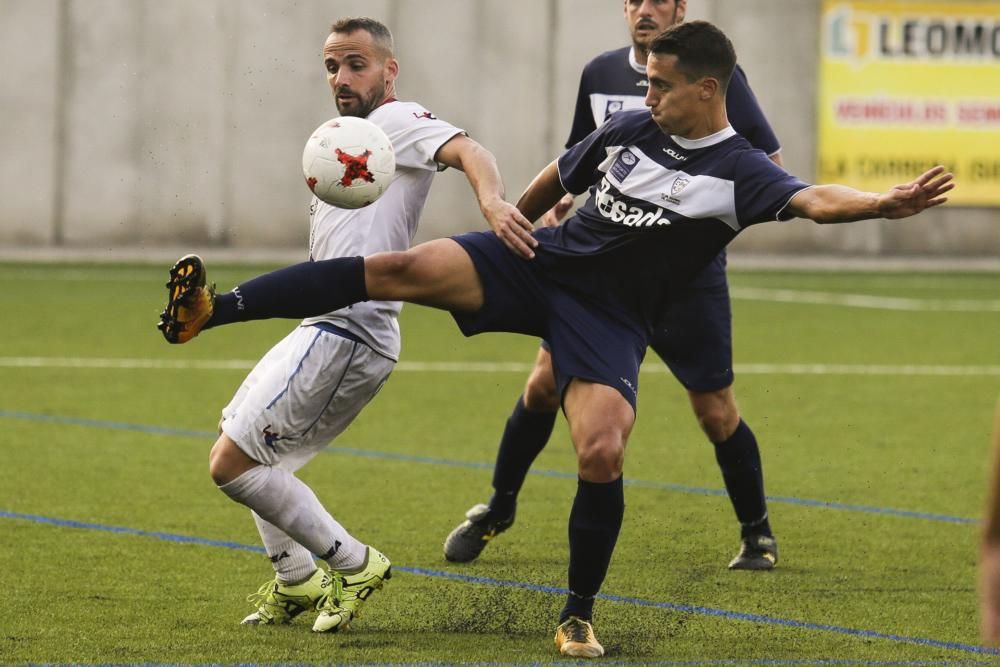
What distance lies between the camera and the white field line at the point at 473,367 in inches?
465

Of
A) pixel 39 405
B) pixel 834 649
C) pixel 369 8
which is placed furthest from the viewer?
pixel 369 8

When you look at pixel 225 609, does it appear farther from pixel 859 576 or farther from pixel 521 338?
pixel 521 338

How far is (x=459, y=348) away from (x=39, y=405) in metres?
4.07

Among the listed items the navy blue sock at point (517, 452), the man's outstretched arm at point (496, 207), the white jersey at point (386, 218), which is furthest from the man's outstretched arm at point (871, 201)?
the navy blue sock at point (517, 452)

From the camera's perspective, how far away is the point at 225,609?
5.40 metres

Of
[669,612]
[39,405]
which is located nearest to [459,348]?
[39,405]

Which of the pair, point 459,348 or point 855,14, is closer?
point 459,348

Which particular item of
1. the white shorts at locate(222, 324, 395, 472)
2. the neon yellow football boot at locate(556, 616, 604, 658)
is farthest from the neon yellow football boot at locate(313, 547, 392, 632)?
the neon yellow football boot at locate(556, 616, 604, 658)

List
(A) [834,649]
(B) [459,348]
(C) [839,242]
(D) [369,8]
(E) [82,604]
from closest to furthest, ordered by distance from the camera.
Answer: (A) [834,649] < (E) [82,604] < (B) [459,348] < (D) [369,8] < (C) [839,242]

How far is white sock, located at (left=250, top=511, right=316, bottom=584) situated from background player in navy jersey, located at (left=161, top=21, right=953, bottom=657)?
0.76 m

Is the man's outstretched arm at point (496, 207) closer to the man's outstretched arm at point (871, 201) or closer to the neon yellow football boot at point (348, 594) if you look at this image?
the man's outstretched arm at point (871, 201)

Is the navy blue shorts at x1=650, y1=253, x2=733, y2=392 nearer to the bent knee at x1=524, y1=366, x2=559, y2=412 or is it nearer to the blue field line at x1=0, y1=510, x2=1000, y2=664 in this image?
the bent knee at x1=524, y1=366, x2=559, y2=412

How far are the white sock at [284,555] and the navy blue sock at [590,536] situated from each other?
872 mm

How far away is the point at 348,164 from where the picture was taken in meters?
4.84
